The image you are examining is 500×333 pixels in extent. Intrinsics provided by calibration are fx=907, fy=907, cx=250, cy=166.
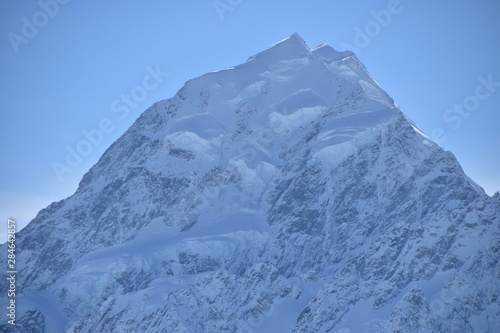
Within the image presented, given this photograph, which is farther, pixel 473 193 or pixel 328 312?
pixel 473 193

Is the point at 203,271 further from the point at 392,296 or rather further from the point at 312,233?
the point at 392,296

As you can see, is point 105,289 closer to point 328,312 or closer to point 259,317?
point 259,317

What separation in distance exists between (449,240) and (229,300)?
46.3 metres

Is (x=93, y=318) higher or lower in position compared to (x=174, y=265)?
lower

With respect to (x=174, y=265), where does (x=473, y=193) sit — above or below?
above

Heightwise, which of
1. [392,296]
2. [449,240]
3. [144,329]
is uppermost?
[449,240]

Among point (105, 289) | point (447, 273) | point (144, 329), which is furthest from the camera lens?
point (105, 289)

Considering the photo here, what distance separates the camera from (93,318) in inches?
7515

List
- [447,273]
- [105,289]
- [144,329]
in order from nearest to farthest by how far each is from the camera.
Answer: [447,273]
[144,329]
[105,289]

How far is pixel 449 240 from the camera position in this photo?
173 m

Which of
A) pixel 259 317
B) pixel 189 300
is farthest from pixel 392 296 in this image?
pixel 189 300

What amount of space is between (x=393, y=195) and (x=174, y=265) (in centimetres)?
5005

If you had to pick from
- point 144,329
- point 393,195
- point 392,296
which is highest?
point 393,195

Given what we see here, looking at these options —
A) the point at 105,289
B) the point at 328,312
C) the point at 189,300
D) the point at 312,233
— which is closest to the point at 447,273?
the point at 328,312
